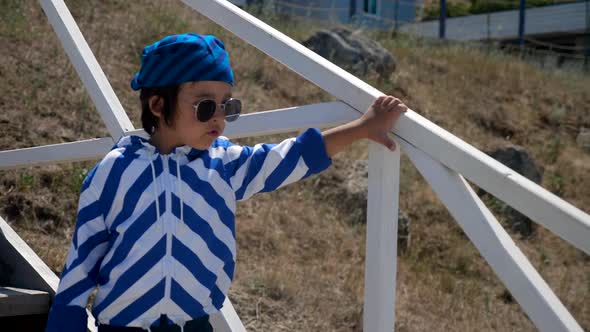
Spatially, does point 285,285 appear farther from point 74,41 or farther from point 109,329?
point 109,329

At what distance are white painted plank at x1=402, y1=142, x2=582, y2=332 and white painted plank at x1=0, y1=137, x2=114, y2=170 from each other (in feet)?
3.79

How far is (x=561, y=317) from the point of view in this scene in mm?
1342

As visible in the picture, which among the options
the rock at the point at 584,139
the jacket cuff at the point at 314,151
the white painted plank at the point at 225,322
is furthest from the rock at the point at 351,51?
the jacket cuff at the point at 314,151

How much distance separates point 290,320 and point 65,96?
2403 mm

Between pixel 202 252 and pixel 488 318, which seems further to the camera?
pixel 488 318

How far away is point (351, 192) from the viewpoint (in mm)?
5664

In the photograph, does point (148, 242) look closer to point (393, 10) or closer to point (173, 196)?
point (173, 196)

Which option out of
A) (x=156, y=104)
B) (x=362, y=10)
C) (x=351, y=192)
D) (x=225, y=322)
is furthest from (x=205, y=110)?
(x=362, y=10)

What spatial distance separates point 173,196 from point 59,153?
1.17 m

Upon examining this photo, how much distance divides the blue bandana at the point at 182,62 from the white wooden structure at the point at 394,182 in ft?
0.98

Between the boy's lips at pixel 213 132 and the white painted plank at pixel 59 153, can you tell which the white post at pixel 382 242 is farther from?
the white painted plank at pixel 59 153

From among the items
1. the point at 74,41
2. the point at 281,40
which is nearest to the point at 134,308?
the point at 281,40

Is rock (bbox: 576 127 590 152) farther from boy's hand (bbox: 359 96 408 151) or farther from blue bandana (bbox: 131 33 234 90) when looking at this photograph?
blue bandana (bbox: 131 33 234 90)

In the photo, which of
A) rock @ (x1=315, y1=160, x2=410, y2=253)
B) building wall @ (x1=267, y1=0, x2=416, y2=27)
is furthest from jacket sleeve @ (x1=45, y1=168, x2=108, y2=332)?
building wall @ (x1=267, y1=0, x2=416, y2=27)
